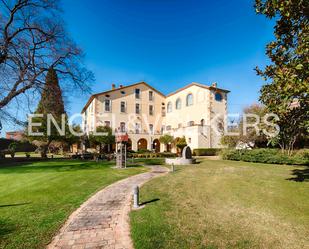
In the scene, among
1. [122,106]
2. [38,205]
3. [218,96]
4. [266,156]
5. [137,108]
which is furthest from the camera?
[137,108]

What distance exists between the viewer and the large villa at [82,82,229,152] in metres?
30.4

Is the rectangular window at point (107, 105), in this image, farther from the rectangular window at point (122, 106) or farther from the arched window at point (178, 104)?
the arched window at point (178, 104)

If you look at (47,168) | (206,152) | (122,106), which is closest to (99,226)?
(47,168)

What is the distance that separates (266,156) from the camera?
18.7 m

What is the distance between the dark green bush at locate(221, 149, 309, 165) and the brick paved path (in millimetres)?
15469

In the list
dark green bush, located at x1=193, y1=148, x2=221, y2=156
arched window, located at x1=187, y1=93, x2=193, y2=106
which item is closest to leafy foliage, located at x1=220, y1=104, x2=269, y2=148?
dark green bush, located at x1=193, y1=148, x2=221, y2=156

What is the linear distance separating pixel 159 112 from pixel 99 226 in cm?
3367

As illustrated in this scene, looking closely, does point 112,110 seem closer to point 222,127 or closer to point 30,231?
point 222,127

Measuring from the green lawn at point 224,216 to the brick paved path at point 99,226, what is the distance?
0.36 metres

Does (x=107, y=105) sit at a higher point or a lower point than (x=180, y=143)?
higher

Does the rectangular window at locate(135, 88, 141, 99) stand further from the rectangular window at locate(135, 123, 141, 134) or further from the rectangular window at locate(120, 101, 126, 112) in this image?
the rectangular window at locate(135, 123, 141, 134)

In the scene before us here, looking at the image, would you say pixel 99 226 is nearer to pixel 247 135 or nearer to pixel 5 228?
pixel 5 228

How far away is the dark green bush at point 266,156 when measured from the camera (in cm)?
1648

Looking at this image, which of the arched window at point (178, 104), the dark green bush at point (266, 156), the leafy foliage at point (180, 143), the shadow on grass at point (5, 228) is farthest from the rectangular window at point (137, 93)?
the shadow on grass at point (5, 228)
